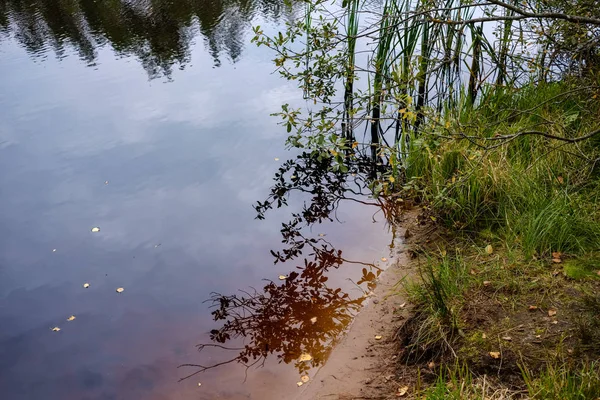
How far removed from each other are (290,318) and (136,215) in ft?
7.42

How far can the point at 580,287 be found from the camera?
3398mm

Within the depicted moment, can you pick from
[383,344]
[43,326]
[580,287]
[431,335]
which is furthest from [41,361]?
[580,287]

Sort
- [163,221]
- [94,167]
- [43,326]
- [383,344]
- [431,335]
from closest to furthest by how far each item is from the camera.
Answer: [431,335]
[383,344]
[43,326]
[163,221]
[94,167]

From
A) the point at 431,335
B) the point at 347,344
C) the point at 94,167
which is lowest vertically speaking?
the point at 347,344

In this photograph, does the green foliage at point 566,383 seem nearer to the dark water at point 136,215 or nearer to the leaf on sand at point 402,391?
the leaf on sand at point 402,391

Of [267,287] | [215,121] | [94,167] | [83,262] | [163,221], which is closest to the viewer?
[267,287]

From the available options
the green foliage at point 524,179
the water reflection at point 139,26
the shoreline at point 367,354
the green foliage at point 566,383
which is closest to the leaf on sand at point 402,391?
the shoreline at point 367,354

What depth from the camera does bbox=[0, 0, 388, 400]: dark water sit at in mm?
3785

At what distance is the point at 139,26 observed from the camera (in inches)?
462

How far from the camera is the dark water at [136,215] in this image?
12.4 ft

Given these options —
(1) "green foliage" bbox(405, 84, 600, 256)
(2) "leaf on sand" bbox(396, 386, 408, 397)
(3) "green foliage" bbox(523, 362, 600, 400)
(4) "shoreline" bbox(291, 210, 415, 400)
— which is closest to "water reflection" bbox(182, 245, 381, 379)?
(4) "shoreline" bbox(291, 210, 415, 400)

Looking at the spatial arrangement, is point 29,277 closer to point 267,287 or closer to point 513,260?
point 267,287

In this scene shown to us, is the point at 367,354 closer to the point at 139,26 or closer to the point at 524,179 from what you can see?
the point at 524,179

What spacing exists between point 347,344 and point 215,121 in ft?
15.0
